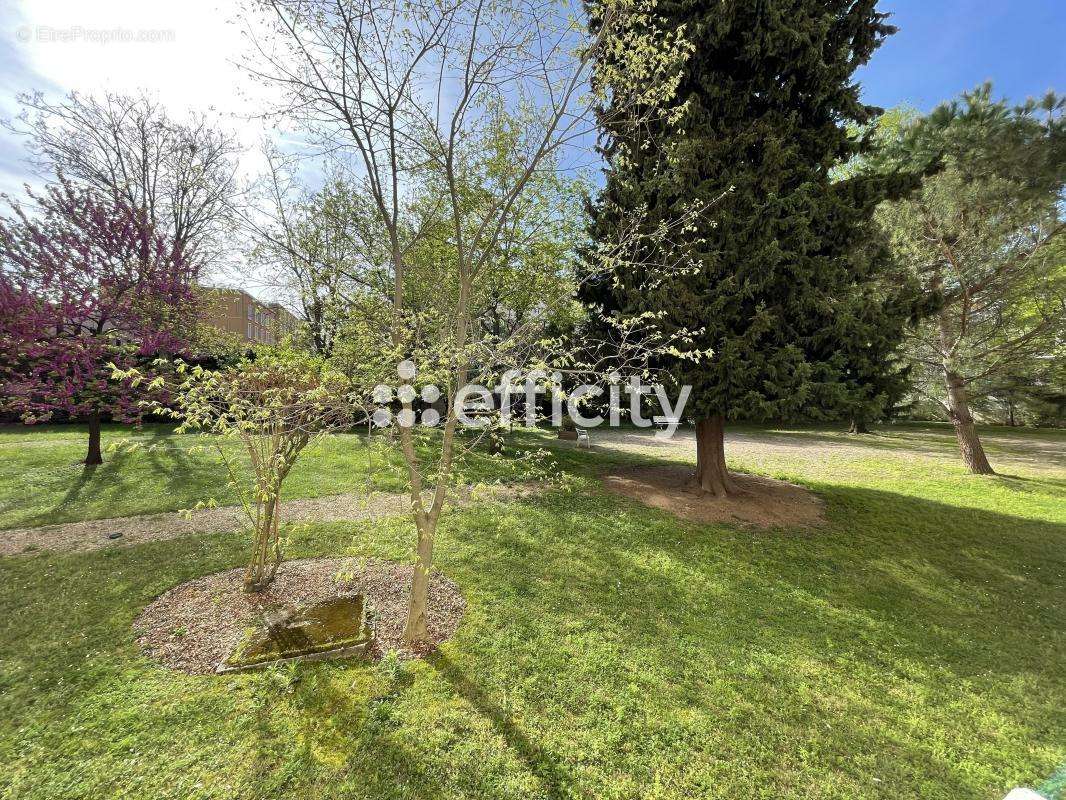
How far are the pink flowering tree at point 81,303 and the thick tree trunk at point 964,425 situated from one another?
681 inches

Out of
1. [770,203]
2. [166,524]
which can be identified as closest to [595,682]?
[166,524]

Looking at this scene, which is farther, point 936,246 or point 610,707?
point 936,246

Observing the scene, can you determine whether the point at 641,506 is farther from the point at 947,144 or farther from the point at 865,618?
the point at 947,144

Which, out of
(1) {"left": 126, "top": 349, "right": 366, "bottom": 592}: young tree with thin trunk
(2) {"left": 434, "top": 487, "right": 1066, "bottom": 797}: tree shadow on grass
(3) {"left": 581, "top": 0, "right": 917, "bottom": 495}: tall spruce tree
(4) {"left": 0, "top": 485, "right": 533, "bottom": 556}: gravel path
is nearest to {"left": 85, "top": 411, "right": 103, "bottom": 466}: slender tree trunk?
(4) {"left": 0, "top": 485, "right": 533, "bottom": 556}: gravel path

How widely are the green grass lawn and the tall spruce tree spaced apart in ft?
8.31

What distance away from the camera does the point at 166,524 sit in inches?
213

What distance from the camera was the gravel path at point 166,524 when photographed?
4.76 metres

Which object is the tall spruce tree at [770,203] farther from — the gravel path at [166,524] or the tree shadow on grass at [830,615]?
the gravel path at [166,524]

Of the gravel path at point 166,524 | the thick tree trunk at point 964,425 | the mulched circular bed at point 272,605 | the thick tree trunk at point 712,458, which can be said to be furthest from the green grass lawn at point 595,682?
the thick tree trunk at point 964,425

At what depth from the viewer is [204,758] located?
2150 mm

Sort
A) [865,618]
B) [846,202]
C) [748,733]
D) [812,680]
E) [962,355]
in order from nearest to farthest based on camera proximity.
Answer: [748,733] → [812,680] → [865,618] → [846,202] → [962,355]

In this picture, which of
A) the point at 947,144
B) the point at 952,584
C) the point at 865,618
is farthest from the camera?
the point at 947,144

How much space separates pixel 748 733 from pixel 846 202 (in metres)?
6.90

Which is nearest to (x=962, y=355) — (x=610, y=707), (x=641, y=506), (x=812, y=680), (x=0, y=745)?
(x=641, y=506)
